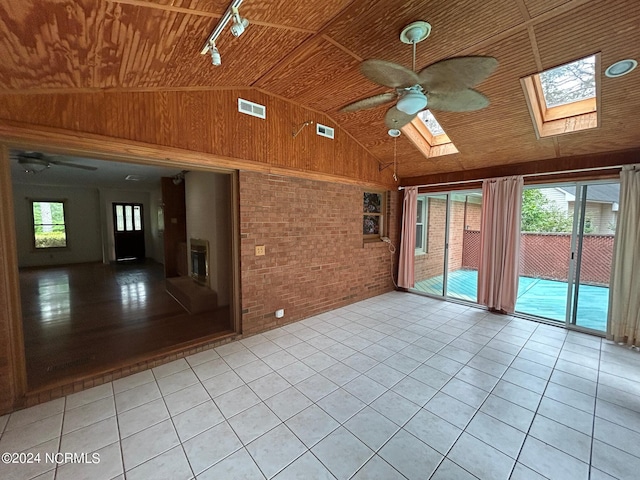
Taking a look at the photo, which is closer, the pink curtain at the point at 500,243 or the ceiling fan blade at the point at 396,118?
the ceiling fan blade at the point at 396,118

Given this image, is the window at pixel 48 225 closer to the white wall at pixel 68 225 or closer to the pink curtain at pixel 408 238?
the white wall at pixel 68 225

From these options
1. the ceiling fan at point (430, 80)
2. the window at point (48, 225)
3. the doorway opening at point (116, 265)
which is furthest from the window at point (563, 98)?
the window at point (48, 225)

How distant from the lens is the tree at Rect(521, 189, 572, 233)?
157 inches

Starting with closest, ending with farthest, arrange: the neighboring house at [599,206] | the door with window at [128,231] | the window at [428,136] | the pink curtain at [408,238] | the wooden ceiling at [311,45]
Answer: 1. the wooden ceiling at [311,45]
2. the neighboring house at [599,206]
3. the window at [428,136]
4. the pink curtain at [408,238]
5. the door with window at [128,231]

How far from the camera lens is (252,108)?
312 cm

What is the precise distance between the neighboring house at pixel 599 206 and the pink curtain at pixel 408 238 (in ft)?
7.25

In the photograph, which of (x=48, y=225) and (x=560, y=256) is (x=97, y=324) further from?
(x=48, y=225)

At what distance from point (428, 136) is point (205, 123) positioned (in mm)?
3550

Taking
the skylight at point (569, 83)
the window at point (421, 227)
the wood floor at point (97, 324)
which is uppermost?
the skylight at point (569, 83)

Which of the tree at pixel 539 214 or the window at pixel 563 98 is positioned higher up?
the window at pixel 563 98

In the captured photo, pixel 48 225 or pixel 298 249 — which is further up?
pixel 48 225

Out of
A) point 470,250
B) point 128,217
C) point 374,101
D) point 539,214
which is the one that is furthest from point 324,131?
point 128,217

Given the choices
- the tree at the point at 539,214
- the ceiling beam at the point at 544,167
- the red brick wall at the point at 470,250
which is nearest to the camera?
the ceiling beam at the point at 544,167

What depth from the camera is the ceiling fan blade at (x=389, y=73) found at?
1666 mm
